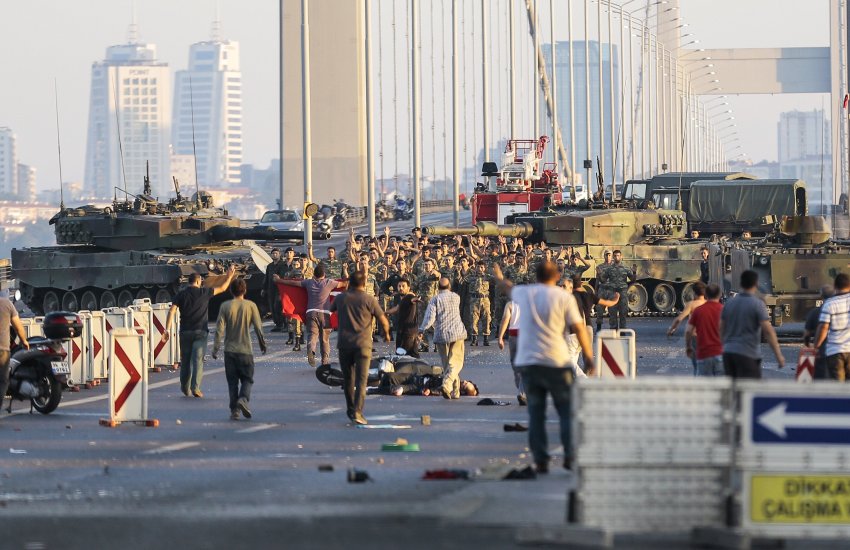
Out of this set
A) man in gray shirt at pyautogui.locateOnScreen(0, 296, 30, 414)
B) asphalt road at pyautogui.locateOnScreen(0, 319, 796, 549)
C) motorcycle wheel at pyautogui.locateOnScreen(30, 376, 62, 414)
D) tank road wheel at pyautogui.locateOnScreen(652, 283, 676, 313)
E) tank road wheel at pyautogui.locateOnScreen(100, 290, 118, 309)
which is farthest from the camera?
tank road wheel at pyautogui.locateOnScreen(100, 290, 118, 309)

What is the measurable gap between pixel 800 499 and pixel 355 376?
889cm

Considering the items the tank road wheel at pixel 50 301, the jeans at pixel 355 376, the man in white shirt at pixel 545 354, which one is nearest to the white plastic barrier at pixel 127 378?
the jeans at pixel 355 376

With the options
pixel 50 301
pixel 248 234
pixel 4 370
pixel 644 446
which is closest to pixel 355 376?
pixel 4 370

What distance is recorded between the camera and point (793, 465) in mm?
10211

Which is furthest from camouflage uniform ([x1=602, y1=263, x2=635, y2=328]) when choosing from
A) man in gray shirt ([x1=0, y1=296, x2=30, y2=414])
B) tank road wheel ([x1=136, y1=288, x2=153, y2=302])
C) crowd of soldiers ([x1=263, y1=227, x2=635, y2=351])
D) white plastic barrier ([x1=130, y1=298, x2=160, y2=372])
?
man in gray shirt ([x1=0, y1=296, x2=30, y2=414])

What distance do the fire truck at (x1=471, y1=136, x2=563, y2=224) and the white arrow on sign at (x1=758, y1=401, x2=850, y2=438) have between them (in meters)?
52.4

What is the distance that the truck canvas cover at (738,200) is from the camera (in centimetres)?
4978

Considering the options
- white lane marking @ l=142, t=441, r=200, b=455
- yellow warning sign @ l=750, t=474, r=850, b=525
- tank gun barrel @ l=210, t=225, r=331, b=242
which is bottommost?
white lane marking @ l=142, t=441, r=200, b=455

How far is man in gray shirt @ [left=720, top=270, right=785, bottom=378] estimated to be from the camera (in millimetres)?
16312

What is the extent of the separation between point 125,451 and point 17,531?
16.4 feet

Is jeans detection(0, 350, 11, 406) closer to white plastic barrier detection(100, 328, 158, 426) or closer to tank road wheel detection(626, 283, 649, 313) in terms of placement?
white plastic barrier detection(100, 328, 158, 426)

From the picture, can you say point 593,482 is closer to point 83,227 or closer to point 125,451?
point 125,451

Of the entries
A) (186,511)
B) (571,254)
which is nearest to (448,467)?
(186,511)

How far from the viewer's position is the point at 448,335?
21.9 meters
